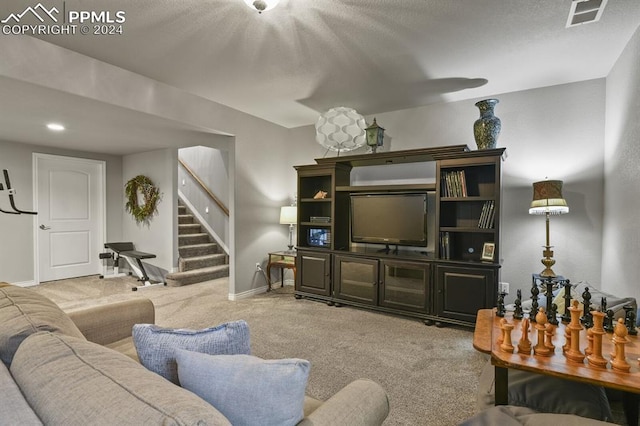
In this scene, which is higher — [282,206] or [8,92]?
[8,92]

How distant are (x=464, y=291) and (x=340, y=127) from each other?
2247mm

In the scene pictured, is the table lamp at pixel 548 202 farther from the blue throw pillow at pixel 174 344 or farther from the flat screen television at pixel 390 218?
the blue throw pillow at pixel 174 344

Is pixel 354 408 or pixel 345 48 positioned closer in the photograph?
pixel 354 408

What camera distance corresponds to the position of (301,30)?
2.50 m

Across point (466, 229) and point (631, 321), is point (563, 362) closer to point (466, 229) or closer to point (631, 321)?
point (631, 321)

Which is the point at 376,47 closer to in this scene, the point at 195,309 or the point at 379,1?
the point at 379,1

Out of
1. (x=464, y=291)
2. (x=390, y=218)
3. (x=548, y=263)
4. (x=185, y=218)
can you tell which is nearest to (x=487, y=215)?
(x=548, y=263)

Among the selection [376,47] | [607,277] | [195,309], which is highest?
[376,47]

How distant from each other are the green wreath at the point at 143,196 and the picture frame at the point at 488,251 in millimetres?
5135

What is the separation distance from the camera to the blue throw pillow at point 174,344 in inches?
41.3

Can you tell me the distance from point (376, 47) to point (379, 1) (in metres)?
0.60

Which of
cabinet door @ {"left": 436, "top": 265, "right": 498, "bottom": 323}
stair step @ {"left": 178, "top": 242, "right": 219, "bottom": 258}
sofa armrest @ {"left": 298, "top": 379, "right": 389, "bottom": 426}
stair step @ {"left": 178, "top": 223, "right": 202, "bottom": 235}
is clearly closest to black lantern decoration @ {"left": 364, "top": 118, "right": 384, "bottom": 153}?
cabinet door @ {"left": 436, "top": 265, "right": 498, "bottom": 323}

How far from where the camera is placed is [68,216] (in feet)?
18.6

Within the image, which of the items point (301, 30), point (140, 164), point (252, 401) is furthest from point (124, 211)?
point (252, 401)
